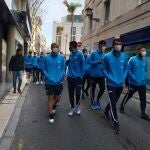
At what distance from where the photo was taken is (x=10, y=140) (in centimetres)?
732

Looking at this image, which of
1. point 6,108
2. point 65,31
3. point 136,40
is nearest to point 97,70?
point 6,108

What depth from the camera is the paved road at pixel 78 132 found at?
279 inches

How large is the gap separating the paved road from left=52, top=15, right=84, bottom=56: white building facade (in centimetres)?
8797

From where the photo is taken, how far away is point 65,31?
103m

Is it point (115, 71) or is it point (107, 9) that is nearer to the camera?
point (115, 71)

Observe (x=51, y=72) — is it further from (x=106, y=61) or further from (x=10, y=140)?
(x=10, y=140)

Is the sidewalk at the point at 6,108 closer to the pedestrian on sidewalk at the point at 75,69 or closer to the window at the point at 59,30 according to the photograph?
the pedestrian on sidewalk at the point at 75,69

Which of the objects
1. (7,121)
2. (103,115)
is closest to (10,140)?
(7,121)

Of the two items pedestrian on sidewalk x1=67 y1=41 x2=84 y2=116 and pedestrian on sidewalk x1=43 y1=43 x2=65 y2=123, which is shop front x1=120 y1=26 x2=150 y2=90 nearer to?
pedestrian on sidewalk x1=67 y1=41 x2=84 y2=116

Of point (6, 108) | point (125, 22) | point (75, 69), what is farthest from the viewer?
point (125, 22)

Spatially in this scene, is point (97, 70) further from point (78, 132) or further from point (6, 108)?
point (78, 132)

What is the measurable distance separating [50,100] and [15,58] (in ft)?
19.2

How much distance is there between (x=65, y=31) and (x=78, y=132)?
95975 millimetres

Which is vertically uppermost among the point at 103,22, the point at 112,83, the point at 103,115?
the point at 103,22
